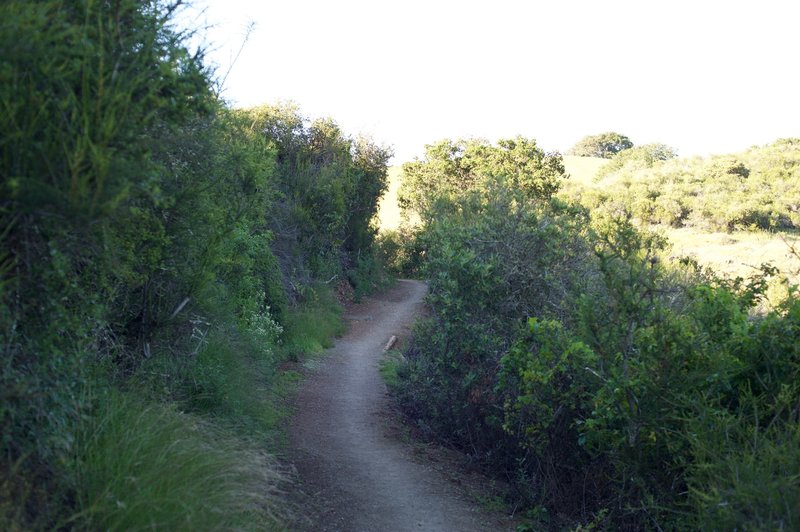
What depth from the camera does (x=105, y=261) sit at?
4383 mm

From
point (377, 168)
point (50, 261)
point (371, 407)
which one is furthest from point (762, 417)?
point (377, 168)

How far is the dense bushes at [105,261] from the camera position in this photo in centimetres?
340

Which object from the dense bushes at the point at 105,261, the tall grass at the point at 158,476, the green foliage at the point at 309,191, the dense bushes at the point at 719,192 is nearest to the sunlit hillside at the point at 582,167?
the dense bushes at the point at 719,192

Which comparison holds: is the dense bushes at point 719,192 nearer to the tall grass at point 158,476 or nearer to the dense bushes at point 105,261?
the dense bushes at point 105,261

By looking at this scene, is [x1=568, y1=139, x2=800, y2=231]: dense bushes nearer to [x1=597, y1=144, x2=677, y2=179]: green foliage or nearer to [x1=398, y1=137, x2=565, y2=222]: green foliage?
[x1=398, y1=137, x2=565, y2=222]: green foliage

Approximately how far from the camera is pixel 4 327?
11.6 feet

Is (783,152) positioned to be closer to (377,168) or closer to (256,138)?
(377,168)

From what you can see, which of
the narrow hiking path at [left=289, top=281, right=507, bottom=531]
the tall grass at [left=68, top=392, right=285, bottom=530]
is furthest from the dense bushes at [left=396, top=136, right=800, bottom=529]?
the tall grass at [left=68, top=392, right=285, bottom=530]

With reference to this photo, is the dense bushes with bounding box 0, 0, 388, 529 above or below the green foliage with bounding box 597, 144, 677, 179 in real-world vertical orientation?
below

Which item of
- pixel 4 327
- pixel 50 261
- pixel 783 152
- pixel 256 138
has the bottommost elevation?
pixel 4 327

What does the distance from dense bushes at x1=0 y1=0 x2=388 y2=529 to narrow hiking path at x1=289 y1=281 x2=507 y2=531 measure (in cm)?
109

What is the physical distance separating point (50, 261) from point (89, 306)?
91 centimetres

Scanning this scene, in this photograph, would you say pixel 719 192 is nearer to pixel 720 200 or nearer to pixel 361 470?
pixel 720 200

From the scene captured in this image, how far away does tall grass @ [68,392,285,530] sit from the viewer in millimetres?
3842
